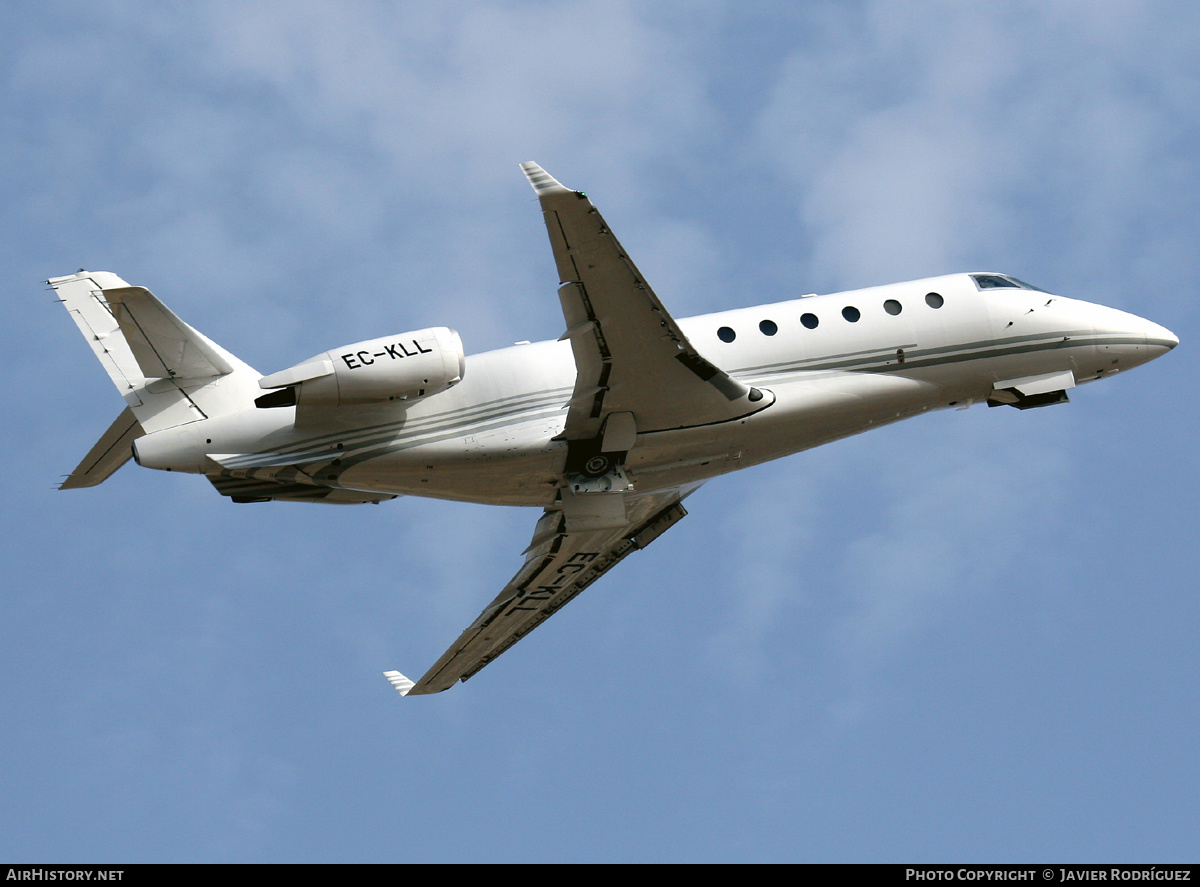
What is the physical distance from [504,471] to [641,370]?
3354 millimetres

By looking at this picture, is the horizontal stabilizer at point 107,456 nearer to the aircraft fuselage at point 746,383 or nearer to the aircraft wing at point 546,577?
the aircraft fuselage at point 746,383

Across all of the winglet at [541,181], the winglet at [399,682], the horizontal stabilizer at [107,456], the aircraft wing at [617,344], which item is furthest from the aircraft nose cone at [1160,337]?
the horizontal stabilizer at [107,456]

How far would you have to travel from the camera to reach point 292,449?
2448cm

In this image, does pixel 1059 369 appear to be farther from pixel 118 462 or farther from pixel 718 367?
pixel 118 462

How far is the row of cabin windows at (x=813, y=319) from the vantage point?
26.3m

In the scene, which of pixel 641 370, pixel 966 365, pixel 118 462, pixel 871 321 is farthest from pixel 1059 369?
pixel 118 462

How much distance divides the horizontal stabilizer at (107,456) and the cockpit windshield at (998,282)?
16461 mm

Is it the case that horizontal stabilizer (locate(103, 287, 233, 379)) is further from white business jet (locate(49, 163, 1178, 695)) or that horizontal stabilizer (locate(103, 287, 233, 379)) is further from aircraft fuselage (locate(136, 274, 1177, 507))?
aircraft fuselage (locate(136, 274, 1177, 507))

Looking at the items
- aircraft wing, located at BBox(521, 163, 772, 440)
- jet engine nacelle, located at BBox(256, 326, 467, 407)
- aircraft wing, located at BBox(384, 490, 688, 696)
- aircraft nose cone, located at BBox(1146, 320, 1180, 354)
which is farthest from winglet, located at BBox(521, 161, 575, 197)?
aircraft nose cone, located at BBox(1146, 320, 1180, 354)

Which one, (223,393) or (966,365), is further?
(966,365)

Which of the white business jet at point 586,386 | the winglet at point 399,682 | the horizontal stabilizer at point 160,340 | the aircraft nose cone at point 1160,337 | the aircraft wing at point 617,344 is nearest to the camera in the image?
the aircraft wing at point 617,344

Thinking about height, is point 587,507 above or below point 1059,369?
below

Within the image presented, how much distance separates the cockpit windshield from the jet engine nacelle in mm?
11160

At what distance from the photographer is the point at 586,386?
79.6 feet
